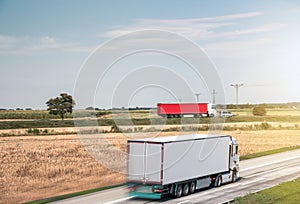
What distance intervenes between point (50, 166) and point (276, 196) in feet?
46.4

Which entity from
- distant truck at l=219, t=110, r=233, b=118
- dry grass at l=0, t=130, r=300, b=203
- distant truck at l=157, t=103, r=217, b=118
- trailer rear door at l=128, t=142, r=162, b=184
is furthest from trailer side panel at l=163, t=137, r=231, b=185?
distant truck at l=157, t=103, r=217, b=118

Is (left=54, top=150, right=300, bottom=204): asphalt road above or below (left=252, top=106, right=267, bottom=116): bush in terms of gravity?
below

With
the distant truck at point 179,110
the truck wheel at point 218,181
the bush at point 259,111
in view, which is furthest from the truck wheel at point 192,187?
the bush at point 259,111

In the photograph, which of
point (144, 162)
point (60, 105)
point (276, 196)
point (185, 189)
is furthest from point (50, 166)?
point (60, 105)

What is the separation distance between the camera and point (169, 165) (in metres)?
24.5

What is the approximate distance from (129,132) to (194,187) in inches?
521

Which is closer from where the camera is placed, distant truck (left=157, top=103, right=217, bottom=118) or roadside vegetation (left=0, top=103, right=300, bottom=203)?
roadside vegetation (left=0, top=103, right=300, bottom=203)

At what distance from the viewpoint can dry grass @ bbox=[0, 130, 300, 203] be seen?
28.8 metres

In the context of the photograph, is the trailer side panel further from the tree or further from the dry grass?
the tree

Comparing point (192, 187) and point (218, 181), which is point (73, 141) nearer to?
point (218, 181)

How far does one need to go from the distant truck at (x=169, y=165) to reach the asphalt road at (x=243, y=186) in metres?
0.46

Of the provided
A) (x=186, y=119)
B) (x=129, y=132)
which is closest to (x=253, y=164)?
(x=129, y=132)

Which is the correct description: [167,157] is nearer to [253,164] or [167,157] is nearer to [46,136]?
[253,164]

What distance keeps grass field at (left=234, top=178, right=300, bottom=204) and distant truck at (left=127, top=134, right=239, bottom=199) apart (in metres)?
2.67
